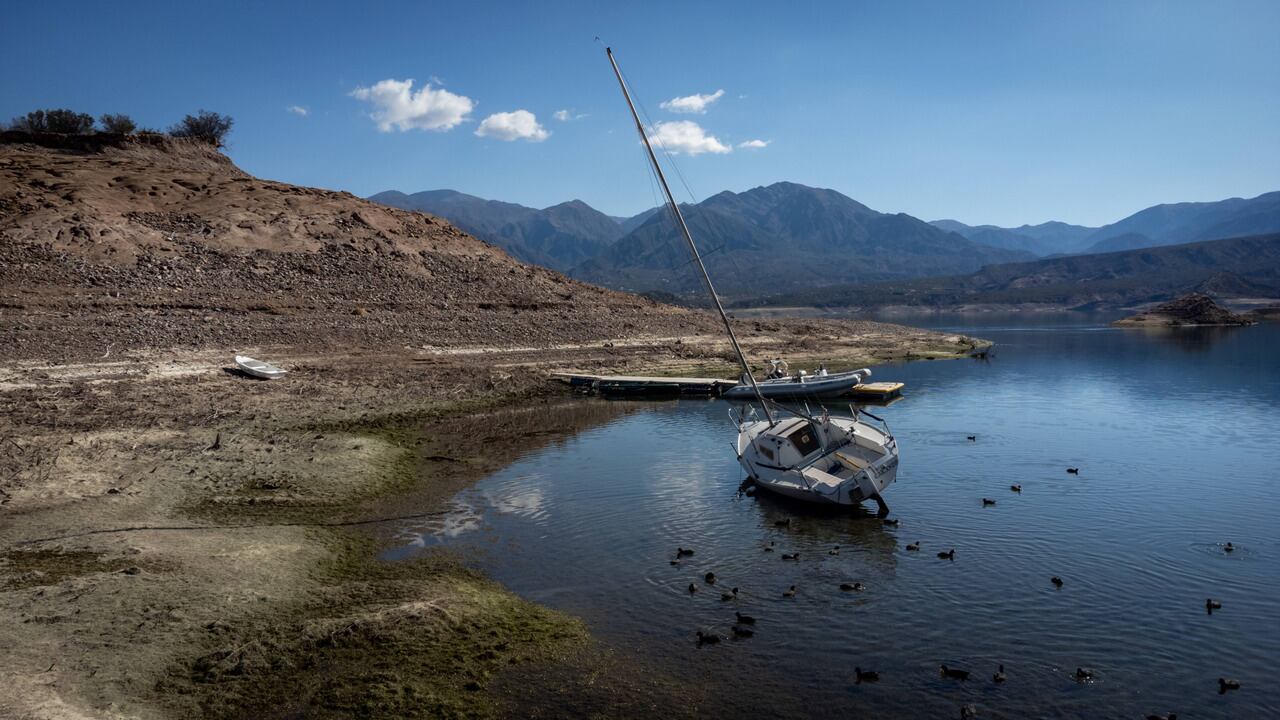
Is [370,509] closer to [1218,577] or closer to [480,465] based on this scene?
[480,465]

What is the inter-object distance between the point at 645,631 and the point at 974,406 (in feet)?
128

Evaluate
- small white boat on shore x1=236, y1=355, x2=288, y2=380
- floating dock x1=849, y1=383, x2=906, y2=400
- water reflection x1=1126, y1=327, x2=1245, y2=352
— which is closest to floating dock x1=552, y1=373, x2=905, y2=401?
floating dock x1=849, y1=383, x2=906, y2=400

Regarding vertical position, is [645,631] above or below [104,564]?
below

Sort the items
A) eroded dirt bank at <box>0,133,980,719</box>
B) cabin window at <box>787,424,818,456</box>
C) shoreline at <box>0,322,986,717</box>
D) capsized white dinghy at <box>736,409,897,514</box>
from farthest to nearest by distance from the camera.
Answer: cabin window at <box>787,424,818,456</box>
capsized white dinghy at <box>736,409,897,514</box>
eroded dirt bank at <box>0,133,980,719</box>
shoreline at <box>0,322,986,717</box>

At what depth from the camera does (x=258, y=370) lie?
4494 cm

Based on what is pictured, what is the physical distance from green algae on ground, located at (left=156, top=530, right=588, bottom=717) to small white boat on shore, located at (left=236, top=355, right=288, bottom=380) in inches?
1099

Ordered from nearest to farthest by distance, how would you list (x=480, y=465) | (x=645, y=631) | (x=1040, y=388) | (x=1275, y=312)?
(x=645, y=631) < (x=480, y=465) < (x=1040, y=388) < (x=1275, y=312)

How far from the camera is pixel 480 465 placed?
1325 inches

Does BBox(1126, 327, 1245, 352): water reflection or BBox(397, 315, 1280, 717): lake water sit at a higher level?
BBox(1126, 327, 1245, 352): water reflection

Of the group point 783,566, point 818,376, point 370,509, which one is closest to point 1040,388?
point 818,376

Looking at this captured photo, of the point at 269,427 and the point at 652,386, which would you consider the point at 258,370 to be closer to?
the point at 269,427

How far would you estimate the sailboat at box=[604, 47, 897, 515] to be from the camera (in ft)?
86.8

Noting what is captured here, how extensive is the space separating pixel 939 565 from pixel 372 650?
14.9 meters

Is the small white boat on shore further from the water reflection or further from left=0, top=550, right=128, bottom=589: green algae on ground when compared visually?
the water reflection
